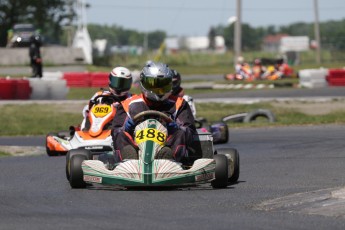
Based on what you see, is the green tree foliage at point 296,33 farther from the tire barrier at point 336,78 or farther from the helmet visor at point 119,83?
the helmet visor at point 119,83

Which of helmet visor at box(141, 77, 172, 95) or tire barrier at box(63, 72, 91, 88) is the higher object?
helmet visor at box(141, 77, 172, 95)

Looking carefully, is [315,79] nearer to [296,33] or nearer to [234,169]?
[234,169]

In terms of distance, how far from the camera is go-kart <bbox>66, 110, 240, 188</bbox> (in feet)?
27.7

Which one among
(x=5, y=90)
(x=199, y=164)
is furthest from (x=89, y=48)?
(x=199, y=164)

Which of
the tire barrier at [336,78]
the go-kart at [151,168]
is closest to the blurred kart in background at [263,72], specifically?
the tire barrier at [336,78]

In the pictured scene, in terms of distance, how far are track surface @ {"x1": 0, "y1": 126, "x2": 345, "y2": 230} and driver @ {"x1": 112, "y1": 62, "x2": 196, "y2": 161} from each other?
1.47 feet

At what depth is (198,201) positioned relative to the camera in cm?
767

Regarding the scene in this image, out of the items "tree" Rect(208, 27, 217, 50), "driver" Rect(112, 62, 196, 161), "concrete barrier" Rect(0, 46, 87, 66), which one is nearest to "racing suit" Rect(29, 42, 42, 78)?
"concrete barrier" Rect(0, 46, 87, 66)

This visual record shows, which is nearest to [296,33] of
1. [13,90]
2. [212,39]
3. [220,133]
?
[212,39]

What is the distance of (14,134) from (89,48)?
29018 millimetres

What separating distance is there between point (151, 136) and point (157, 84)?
0.67 metres

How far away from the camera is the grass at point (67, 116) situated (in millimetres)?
18672

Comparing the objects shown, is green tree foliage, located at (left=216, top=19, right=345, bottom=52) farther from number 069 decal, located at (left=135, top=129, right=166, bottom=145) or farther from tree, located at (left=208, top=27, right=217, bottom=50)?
number 069 decal, located at (left=135, top=129, right=166, bottom=145)

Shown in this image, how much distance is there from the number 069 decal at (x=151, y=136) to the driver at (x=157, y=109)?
0.41 feet
